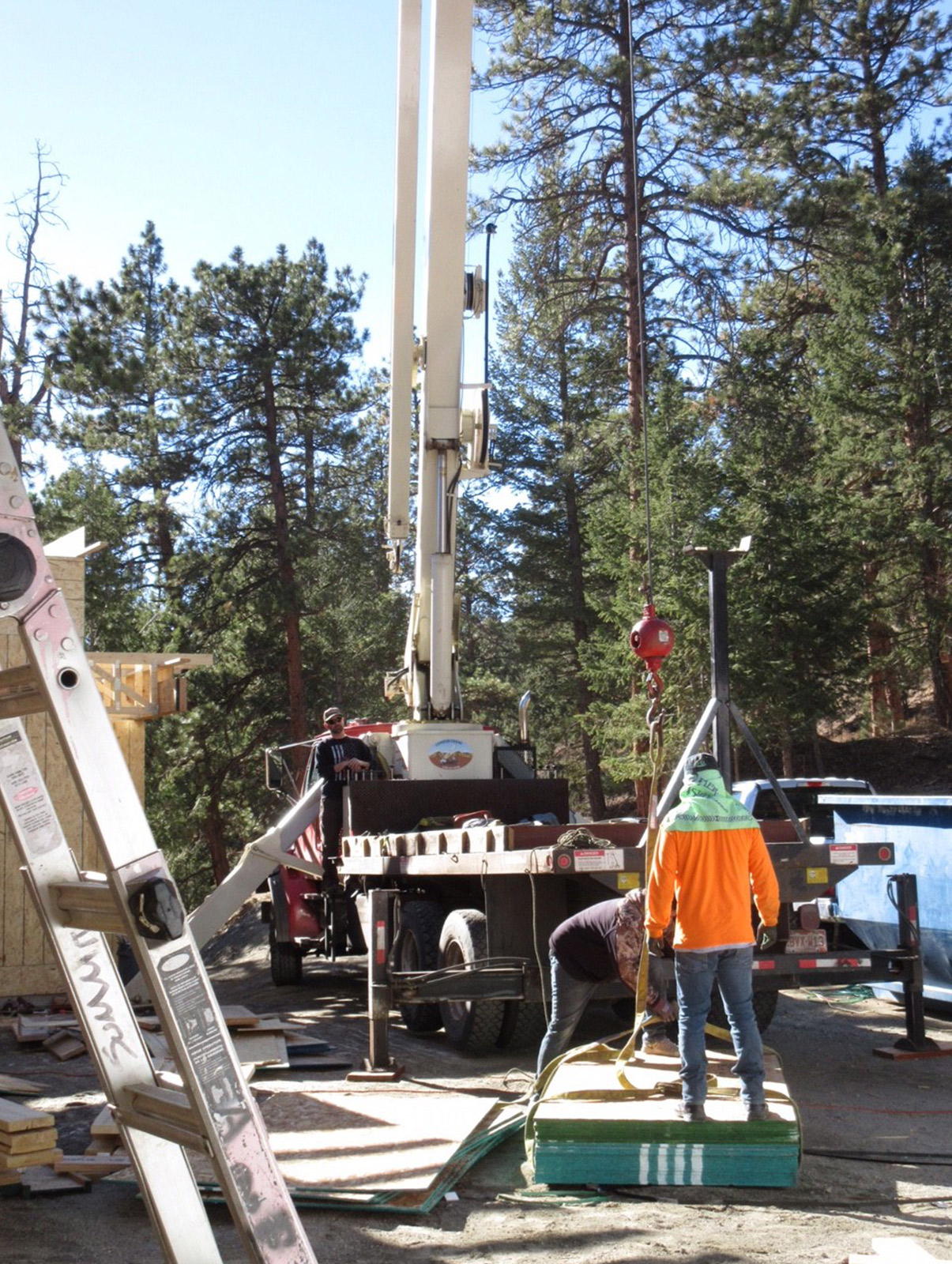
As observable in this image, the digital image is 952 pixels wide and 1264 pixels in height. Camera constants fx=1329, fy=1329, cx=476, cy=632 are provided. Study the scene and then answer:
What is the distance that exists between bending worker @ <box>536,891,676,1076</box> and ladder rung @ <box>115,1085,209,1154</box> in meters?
4.22

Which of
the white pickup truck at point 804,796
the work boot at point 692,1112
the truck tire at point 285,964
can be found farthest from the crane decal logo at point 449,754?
the work boot at point 692,1112

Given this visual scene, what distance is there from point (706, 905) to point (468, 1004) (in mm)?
3098

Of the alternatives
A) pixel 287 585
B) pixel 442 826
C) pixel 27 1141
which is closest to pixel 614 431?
pixel 287 585

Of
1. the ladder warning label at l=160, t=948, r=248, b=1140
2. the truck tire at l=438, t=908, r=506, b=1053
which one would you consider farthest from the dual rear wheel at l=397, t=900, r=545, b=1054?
the ladder warning label at l=160, t=948, r=248, b=1140

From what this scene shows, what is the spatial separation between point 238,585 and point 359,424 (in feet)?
15.2

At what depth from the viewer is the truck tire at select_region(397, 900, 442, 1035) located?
9.51m

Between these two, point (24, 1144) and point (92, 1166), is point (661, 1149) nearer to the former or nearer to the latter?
point (92, 1166)

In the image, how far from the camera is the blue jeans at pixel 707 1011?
6.14 meters

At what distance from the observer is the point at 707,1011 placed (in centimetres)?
629

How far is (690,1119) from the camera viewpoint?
19.8ft

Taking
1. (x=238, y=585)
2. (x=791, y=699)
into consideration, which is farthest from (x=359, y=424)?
(x=791, y=699)

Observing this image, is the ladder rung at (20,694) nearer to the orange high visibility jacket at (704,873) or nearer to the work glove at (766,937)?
the orange high visibility jacket at (704,873)

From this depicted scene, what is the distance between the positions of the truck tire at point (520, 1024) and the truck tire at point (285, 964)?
16.4ft

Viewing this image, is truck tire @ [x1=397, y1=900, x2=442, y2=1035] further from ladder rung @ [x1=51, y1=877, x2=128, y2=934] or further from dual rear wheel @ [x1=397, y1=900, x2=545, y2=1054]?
ladder rung @ [x1=51, y1=877, x2=128, y2=934]
